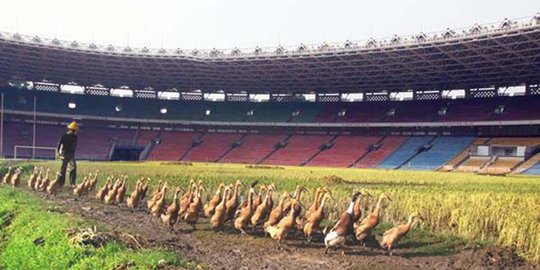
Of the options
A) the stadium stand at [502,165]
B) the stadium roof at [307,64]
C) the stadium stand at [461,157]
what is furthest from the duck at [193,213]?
the stadium stand at [461,157]

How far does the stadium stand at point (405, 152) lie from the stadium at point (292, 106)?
22 cm

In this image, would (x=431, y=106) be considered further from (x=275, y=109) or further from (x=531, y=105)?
(x=275, y=109)

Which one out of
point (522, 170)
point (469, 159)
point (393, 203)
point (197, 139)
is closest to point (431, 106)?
point (469, 159)

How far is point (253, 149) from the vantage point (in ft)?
225

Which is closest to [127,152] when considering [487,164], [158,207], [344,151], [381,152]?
Result: [344,151]

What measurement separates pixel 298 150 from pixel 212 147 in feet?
35.2

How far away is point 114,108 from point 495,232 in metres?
66.1

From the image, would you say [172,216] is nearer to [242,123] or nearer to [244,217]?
[244,217]

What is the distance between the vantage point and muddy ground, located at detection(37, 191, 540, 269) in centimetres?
1194

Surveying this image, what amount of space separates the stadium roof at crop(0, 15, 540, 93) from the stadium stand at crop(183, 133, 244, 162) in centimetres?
597

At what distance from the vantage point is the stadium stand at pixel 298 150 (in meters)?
63.9

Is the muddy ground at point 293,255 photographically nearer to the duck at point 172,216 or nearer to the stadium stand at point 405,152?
the duck at point 172,216

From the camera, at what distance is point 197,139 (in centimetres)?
7306

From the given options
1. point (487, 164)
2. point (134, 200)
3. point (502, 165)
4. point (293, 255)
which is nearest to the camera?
point (293, 255)
